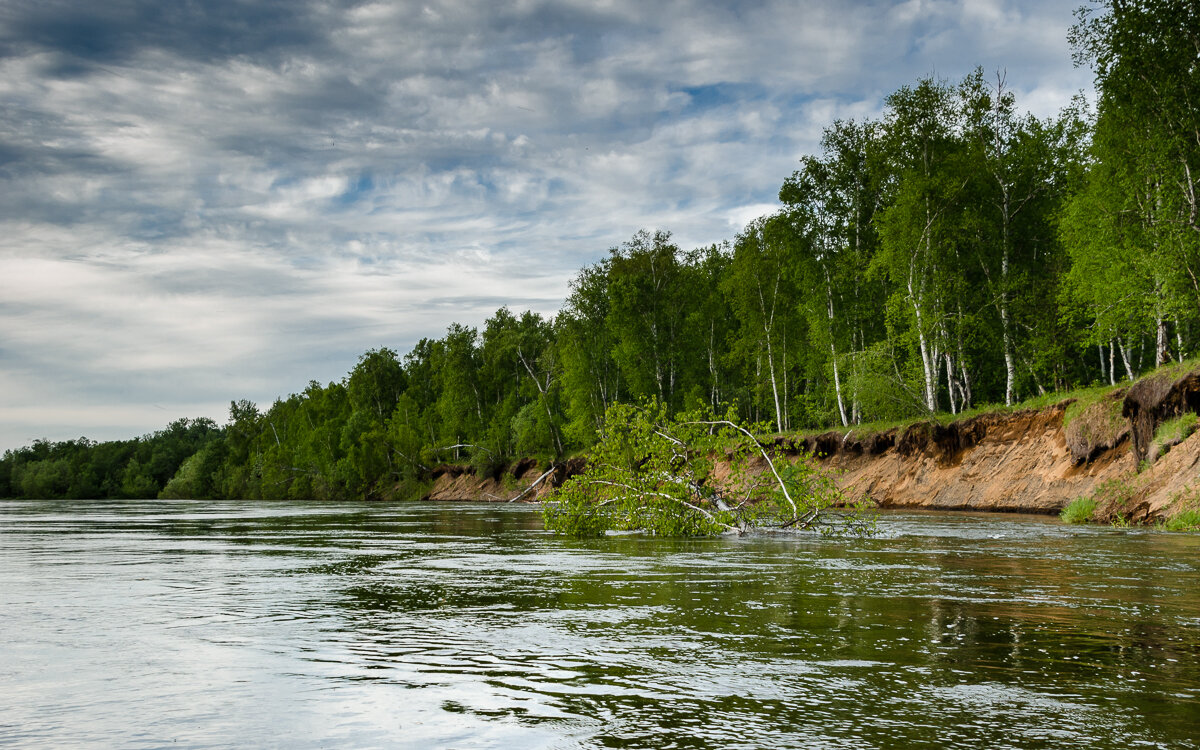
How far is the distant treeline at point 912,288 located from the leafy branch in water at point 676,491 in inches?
567

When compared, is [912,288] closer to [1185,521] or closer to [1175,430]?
[1175,430]

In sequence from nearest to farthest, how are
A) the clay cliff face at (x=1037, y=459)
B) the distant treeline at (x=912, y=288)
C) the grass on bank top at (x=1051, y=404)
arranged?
1. the clay cliff face at (x=1037, y=459)
2. the grass on bank top at (x=1051, y=404)
3. the distant treeline at (x=912, y=288)

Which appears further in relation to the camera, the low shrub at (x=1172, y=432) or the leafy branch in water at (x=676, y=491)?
the low shrub at (x=1172, y=432)

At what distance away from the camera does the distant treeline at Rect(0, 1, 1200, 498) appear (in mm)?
27891

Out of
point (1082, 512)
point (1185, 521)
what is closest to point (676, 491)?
point (1185, 521)

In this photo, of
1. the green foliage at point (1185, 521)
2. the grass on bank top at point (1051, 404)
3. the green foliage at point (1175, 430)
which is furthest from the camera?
the grass on bank top at point (1051, 404)

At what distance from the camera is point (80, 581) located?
41.5 feet

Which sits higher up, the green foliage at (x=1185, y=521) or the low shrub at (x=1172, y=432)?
the low shrub at (x=1172, y=432)

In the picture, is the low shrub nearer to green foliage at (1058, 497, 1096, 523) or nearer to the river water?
green foliage at (1058, 497, 1096, 523)

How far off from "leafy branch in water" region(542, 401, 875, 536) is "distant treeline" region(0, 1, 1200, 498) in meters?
14.4

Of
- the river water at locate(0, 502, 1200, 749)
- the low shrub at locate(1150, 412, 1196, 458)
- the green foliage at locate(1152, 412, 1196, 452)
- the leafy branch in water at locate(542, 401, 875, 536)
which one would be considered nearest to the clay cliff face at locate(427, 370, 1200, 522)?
the low shrub at locate(1150, 412, 1196, 458)

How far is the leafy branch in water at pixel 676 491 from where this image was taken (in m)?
21.3

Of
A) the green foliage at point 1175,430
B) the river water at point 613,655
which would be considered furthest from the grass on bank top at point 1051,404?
the river water at point 613,655

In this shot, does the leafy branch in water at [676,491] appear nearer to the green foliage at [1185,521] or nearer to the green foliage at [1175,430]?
the green foliage at [1185,521]
